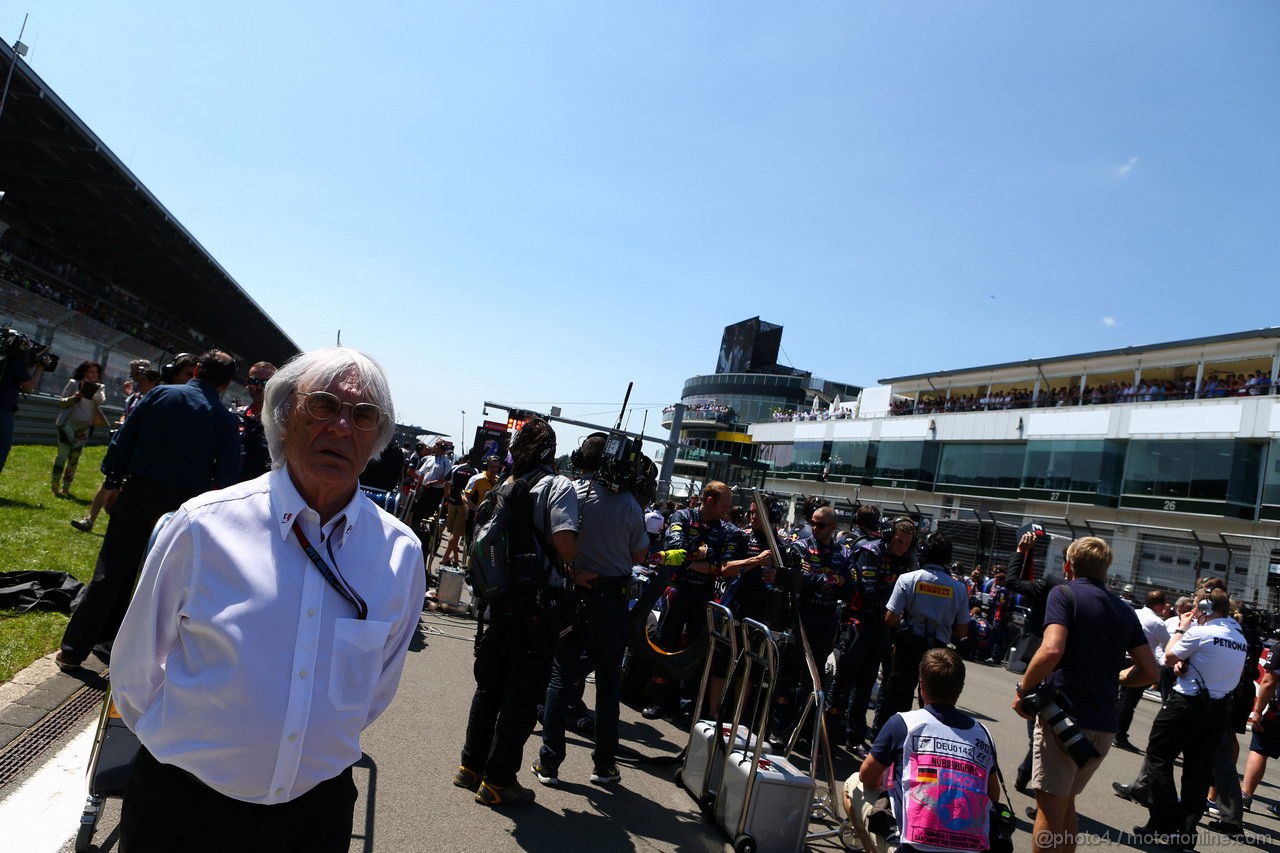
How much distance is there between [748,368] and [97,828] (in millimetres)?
99805

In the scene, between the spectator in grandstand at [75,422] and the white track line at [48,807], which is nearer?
the white track line at [48,807]

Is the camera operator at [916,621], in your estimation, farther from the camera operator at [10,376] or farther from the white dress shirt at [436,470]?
the camera operator at [10,376]

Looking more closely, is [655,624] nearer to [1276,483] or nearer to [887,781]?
[887,781]

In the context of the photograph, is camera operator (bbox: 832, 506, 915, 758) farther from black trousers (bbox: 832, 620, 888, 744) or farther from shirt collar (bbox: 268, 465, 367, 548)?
shirt collar (bbox: 268, 465, 367, 548)

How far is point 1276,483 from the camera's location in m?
32.7

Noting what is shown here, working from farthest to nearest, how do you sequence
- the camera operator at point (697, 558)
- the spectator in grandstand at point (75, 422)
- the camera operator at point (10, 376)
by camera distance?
the spectator in grandstand at point (75, 422) → the camera operator at point (10, 376) → the camera operator at point (697, 558)

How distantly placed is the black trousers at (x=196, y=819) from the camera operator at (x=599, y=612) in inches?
138

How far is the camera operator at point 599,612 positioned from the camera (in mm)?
5469

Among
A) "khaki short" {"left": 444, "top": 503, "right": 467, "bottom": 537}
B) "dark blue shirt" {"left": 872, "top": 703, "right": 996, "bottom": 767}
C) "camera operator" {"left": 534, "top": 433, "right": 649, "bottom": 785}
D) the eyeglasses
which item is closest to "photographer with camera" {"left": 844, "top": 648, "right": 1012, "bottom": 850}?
"dark blue shirt" {"left": 872, "top": 703, "right": 996, "bottom": 767}

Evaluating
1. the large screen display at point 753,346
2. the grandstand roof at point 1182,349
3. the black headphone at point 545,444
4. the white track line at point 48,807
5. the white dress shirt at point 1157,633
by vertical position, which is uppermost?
the large screen display at point 753,346

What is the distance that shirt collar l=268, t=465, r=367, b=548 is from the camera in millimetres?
Answer: 1925

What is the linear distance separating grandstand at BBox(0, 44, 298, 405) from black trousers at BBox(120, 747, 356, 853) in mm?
17687

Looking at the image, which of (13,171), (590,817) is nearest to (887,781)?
(590,817)

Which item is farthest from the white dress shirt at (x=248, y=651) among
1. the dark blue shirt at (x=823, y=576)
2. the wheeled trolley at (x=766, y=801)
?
the dark blue shirt at (x=823, y=576)
